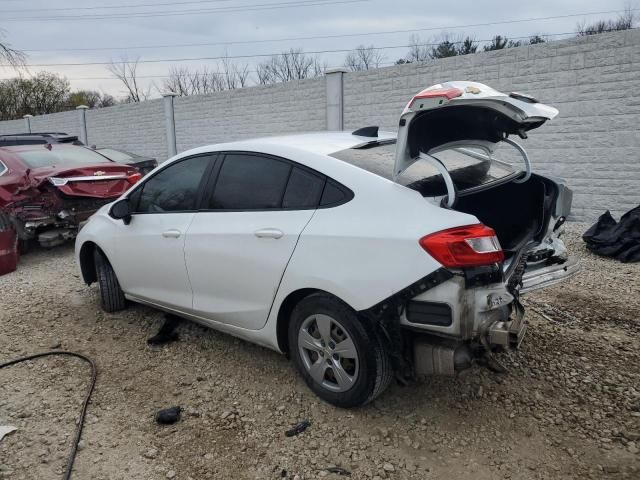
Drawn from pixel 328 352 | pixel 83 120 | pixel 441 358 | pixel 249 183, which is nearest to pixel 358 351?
pixel 328 352

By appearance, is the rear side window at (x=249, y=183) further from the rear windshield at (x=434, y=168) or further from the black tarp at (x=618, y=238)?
the black tarp at (x=618, y=238)

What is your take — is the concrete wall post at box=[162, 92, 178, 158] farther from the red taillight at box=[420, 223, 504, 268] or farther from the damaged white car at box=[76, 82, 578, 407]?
the red taillight at box=[420, 223, 504, 268]

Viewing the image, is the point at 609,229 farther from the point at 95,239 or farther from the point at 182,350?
the point at 95,239

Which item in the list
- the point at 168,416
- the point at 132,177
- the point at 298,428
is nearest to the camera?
the point at 298,428

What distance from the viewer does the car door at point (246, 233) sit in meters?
3.04

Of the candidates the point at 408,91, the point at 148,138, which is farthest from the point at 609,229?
the point at 148,138

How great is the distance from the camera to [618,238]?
5914 mm

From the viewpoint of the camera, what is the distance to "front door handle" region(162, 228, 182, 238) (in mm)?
3676

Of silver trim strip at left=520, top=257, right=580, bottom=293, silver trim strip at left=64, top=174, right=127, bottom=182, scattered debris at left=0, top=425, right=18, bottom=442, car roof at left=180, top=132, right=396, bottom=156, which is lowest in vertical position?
scattered debris at left=0, top=425, right=18, bottom=442

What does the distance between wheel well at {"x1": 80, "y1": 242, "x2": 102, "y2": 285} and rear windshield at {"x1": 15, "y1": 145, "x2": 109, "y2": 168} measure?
2.82m

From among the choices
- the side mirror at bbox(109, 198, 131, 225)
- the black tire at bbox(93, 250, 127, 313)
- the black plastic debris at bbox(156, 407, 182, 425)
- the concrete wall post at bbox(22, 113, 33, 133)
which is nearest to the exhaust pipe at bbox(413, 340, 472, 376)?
the black plastic debris at bbox(156, 407, 182, 425)

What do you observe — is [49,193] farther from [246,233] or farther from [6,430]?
[246,233]

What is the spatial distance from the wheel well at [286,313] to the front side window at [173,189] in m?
1.10

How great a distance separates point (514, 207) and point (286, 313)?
1739 millimetres
